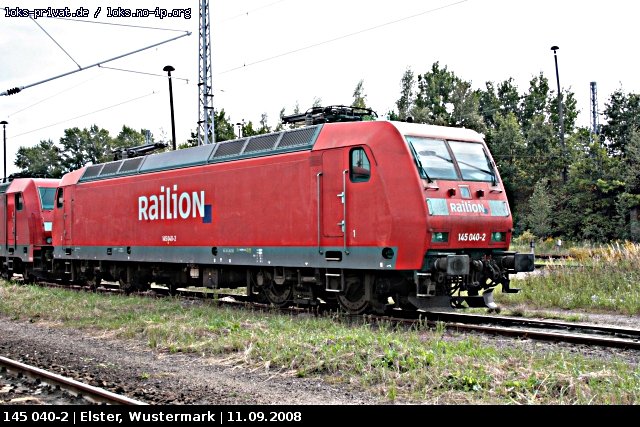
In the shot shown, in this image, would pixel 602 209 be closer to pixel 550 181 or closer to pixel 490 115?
pixel 550 181

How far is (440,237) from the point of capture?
11.9m

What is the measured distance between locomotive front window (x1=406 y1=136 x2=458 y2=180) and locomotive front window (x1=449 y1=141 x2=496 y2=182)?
A: 9.3 inches

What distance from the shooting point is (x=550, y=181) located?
144 feet

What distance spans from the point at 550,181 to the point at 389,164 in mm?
34284

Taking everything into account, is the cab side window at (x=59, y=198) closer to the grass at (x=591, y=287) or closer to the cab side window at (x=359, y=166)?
the cab side window at (x=359, y=166)

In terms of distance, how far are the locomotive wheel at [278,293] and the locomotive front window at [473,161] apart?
421 cm

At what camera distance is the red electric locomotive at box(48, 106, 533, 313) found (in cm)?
1188

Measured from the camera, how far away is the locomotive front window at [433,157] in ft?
39.7

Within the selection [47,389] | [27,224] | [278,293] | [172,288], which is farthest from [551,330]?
[27,224]

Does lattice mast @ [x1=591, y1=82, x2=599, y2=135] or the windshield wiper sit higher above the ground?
lattice mast @ [x1=591, y1=82, x2=599, y2=135]

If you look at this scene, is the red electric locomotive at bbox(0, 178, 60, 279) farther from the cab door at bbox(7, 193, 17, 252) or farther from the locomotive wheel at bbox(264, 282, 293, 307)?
the locomotive wheel at bbox(264, 282, 293, 307)

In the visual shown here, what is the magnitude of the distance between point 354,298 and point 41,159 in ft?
268

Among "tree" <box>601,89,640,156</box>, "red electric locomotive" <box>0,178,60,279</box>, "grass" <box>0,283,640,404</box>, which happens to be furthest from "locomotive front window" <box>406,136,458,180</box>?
"tree" <box>601,89,640,156</box>
